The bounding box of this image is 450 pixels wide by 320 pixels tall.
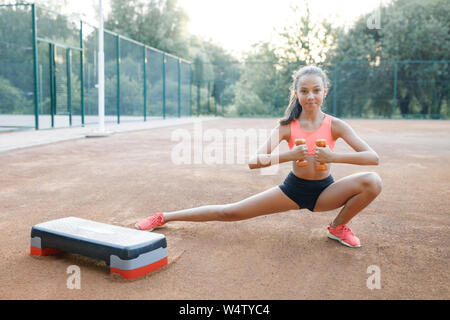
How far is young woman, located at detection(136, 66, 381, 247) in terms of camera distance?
282 centimetres

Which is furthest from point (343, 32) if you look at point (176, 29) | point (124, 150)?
point (124, 150)

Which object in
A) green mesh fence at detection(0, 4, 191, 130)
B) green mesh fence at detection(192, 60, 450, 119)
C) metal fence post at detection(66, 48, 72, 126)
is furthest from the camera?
green mesh fence at detection(192, 60, 450, 119)

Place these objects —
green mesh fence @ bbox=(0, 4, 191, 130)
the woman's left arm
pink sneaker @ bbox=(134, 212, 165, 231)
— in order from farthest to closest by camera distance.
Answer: green mesh fence @ bbox=(0, 4, 191, 130), pink sneaker @ bbox=(134, 212, 165, 231), the woman's left arm

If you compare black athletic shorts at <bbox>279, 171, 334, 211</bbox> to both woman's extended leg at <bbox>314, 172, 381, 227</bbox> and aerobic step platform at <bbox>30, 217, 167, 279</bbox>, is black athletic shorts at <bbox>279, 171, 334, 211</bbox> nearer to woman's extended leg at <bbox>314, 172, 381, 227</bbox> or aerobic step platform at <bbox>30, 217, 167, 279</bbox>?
woman's extended leg at <bbox>314, 172, 381, 227</bbox>

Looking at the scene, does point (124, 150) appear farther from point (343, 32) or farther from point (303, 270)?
point (343, 32)

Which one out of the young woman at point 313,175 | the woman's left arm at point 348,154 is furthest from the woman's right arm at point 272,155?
the woman's left arm at point 348,154

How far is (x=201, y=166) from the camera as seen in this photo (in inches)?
263

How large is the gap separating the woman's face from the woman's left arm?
0.71 ft

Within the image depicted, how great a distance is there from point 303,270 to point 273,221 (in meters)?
1.09

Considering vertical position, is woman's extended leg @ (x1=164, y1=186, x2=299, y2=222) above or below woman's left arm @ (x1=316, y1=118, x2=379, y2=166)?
below

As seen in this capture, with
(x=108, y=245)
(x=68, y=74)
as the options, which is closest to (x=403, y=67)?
(x=68, y=74)

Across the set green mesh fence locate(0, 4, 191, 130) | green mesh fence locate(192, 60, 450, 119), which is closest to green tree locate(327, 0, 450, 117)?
green mesh fence locate(192, 60, 450, 119)

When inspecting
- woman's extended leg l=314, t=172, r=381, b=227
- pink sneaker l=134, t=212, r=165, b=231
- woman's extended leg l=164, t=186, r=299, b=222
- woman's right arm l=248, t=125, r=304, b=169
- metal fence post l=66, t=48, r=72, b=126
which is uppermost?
metal fence post l=66, t=48, r=72, b=126
